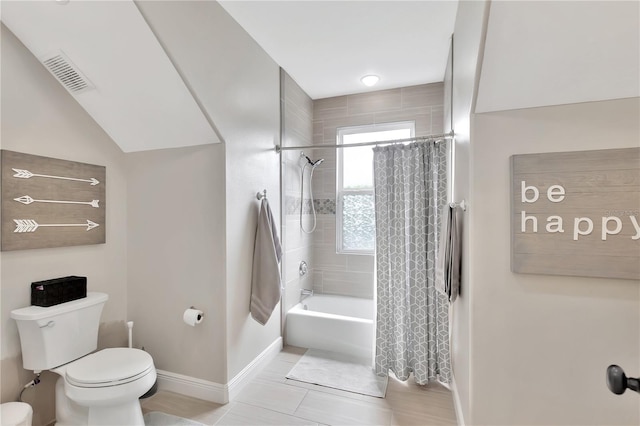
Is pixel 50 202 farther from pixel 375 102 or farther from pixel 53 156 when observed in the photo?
pixel 375 102

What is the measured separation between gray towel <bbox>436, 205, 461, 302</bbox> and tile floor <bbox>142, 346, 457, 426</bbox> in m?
0.82

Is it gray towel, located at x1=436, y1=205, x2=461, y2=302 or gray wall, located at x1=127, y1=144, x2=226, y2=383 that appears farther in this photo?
gray wall, located at x1=127, y1=144, x2=226, y2=383

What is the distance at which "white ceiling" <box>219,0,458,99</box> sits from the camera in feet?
6.36

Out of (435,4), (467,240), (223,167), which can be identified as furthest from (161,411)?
(435,4)

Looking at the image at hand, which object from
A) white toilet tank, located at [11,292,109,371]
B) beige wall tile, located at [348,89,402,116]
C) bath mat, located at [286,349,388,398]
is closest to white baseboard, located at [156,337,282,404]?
bath mat, located at [286,349,388,398]

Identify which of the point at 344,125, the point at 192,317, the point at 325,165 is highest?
the point at 344,125

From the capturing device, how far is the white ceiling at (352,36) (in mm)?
1938

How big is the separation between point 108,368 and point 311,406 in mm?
1239

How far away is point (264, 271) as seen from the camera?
2258 mm

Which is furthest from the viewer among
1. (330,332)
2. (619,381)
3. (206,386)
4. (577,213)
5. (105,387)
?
(330,332)

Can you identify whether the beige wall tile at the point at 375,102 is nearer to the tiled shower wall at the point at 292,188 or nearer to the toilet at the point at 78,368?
the tiled shower wall at the point at 292,188

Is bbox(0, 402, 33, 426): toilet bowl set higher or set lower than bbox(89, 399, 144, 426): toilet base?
higher

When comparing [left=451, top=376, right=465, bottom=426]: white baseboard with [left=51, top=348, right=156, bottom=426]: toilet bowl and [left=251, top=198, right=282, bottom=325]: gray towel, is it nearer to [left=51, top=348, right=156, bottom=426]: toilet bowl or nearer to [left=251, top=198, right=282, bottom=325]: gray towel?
[left=251, top=198, right=282, bottom=325]: gray towel

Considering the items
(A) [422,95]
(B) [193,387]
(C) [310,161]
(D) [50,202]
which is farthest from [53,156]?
(A) [422,95]
